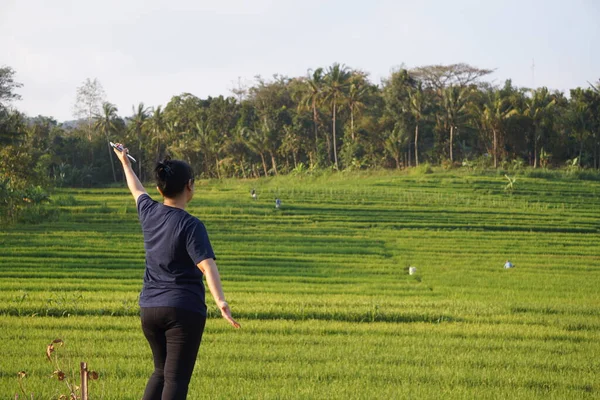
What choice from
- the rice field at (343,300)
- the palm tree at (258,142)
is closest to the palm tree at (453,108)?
the palm tree at (258,142)

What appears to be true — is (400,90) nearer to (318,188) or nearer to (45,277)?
(318,188)

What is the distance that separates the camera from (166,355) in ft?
12.2

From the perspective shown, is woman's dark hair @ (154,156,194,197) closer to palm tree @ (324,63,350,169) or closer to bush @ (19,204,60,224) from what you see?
bush @ (19,204,60,224)

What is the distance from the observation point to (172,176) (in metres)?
3.86

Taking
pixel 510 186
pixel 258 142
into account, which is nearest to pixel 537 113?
pixel 510 186

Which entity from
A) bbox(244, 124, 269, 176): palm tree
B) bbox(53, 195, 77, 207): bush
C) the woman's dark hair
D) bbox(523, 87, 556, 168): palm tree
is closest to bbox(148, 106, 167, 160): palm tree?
bbox(244, 124, 269, 176): palm tree

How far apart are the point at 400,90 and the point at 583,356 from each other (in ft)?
132

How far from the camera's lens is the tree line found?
43656 mm

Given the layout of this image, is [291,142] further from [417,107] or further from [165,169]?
[165,169]

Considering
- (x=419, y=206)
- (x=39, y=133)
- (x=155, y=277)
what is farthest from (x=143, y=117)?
(x=155, y=277)

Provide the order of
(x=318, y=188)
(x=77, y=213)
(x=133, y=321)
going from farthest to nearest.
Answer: (x=318, y=188), (x=77, y=213), (x=133, y=321)

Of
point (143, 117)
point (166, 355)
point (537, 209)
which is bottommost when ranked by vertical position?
point (537, 209)

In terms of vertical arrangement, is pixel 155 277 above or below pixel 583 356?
above

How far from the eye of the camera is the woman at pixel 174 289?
11.9 feet
